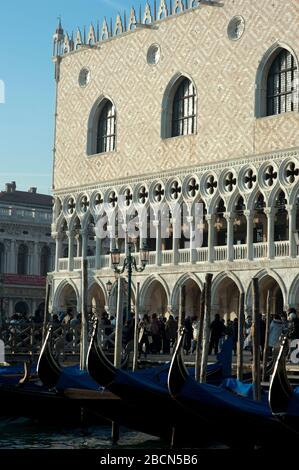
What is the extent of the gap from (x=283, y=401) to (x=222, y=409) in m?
0.78

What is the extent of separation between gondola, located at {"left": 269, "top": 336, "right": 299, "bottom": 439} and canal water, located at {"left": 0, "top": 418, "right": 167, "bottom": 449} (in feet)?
8.54

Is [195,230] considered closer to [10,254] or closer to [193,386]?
[193,386]

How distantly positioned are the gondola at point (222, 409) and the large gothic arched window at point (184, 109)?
1272cm

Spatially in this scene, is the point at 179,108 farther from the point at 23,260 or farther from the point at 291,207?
the point at 23,260

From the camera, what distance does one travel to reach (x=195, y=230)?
20.9 metres

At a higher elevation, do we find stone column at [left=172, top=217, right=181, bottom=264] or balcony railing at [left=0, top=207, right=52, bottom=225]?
balcony railing at [left=0, top=207, right=52, bottom=225]

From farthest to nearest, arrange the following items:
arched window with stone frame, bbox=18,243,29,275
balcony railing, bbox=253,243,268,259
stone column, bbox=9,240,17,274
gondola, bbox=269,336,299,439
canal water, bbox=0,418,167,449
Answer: arched window with stone frame, bbox=18,243,29,275, stone column, bbox=9,240,17,274, balcony railing, bbox=253,243,268,259, canal water, bbox=0,418,167,449, gondola, bbox=269,336,299,439

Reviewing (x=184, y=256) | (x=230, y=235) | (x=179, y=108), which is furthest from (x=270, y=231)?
(x=179, y=108)

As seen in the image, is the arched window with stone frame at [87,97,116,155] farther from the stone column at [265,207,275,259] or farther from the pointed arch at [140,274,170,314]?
the stone column at [265,207,275,259]

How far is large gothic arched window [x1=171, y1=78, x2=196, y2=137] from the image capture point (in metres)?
21.1

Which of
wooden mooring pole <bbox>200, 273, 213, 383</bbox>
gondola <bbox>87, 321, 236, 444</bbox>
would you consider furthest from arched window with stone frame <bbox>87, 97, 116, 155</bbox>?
gondola <bbox>87, 321, 236, 444</bbox>

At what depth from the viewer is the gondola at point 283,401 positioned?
308 inches

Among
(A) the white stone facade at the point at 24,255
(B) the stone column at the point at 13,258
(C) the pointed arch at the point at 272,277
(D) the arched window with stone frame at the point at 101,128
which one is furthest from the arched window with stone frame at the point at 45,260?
(C) the pointed arch at the point at 272,277
